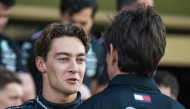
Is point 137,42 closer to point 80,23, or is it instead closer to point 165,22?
point 80,23

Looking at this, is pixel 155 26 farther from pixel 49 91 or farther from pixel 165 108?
pixel 49 91

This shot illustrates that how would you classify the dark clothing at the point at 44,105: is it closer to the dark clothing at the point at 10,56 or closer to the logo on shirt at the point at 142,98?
the logo on shirt at the point at 142,98

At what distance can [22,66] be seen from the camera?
21.1 ft

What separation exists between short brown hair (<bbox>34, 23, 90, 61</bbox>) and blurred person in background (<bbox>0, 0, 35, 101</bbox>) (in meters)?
1.96

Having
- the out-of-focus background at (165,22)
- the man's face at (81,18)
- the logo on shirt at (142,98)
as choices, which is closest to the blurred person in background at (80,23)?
the man's face at (81,18)

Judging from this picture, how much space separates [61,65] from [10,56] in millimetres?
2266

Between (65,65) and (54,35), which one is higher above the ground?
(54,35)

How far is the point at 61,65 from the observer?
4.25m

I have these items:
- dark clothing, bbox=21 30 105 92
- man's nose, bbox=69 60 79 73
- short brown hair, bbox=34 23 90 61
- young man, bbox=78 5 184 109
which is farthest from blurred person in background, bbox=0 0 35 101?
young man, bbox=78 5 184 109

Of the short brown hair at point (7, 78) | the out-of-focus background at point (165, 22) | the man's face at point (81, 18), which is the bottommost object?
the out-of-focus background at point (165, 22)

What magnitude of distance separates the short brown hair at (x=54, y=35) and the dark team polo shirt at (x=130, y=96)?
66 cm

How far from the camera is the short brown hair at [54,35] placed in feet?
14.2

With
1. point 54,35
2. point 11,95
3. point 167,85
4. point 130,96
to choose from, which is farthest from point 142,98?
point 167,85

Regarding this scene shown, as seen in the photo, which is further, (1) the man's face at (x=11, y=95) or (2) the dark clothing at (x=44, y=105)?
(1) the man's face at (x=11, y=95)
